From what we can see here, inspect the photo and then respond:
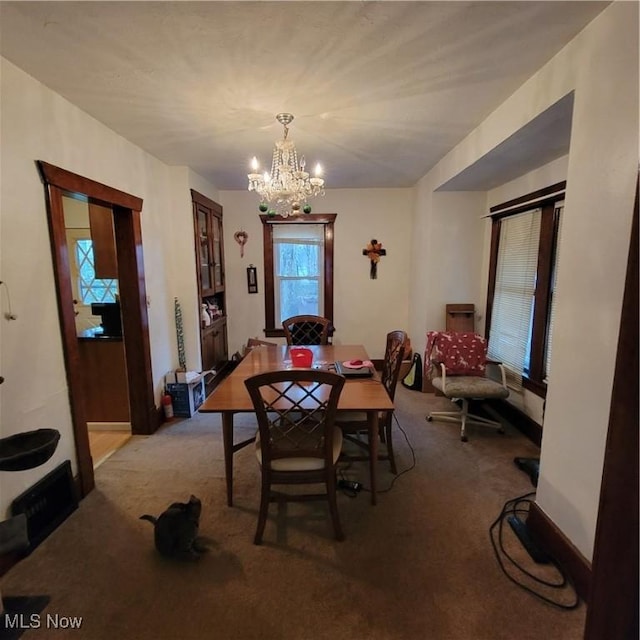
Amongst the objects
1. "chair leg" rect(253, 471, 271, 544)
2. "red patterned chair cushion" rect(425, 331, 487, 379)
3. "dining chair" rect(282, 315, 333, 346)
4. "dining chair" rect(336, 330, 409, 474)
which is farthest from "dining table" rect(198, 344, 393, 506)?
"red patterned chair cushion" rect(425, 331, 487, 379)

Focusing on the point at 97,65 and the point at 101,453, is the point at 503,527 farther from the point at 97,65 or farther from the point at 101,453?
the point at 97,65

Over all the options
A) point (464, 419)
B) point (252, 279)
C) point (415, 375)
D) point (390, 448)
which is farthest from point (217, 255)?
point (464, 419)

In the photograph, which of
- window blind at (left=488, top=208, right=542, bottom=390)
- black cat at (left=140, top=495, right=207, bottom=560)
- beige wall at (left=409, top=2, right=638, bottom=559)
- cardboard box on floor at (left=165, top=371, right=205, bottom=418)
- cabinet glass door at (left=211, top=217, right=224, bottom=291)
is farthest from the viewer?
cabinet glass door at (left=211, top=217, right=224, bottom=291)

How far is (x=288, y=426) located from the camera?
1893 mm

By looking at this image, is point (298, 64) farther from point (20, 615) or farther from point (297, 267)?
point (297, 267)

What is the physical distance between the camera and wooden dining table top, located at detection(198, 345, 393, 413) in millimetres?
1813

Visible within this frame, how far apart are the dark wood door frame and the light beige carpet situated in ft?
1.86

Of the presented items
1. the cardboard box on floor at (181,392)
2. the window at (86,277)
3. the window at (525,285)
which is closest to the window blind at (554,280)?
the window at (525,285)

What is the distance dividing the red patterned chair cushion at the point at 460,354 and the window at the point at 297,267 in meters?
1.81

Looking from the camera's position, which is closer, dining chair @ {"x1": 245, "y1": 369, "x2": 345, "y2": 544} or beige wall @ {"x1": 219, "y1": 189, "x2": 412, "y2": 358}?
dining chair @ {"x1": 245, "y1": 369, "x2": 345, "y2": 544}

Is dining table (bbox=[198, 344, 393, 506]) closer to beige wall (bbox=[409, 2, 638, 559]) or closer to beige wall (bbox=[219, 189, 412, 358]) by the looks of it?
beige wall (bbox=[409, 2, 638, 559])

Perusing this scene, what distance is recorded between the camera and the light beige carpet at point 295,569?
139 cm

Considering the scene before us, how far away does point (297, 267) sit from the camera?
466cm

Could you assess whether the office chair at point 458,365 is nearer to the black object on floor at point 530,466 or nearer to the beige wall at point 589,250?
the black object on floor at point 530,466
